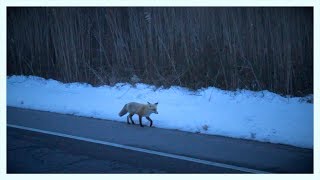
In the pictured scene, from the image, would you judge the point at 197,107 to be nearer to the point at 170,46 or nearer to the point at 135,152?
the point at 170,46

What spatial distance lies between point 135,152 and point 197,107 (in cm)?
409

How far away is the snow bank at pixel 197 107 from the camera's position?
8.19 metres

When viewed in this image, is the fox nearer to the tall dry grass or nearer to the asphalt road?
the asphalt road

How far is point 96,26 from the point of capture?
14609mm

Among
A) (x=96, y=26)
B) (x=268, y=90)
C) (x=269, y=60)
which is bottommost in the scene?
(x=268, y=90)

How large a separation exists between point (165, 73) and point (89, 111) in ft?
12.5

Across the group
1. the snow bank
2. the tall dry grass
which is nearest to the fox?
the snow bank

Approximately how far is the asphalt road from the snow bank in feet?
1.99

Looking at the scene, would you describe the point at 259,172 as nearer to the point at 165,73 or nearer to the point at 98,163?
the point at 98,163

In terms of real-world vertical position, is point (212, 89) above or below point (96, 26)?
below

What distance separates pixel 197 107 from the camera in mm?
10391

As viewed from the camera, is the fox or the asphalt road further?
the fox

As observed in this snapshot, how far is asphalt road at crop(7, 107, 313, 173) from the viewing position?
19.2 feet

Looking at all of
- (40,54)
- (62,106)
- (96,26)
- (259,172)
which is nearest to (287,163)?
(259,172)
